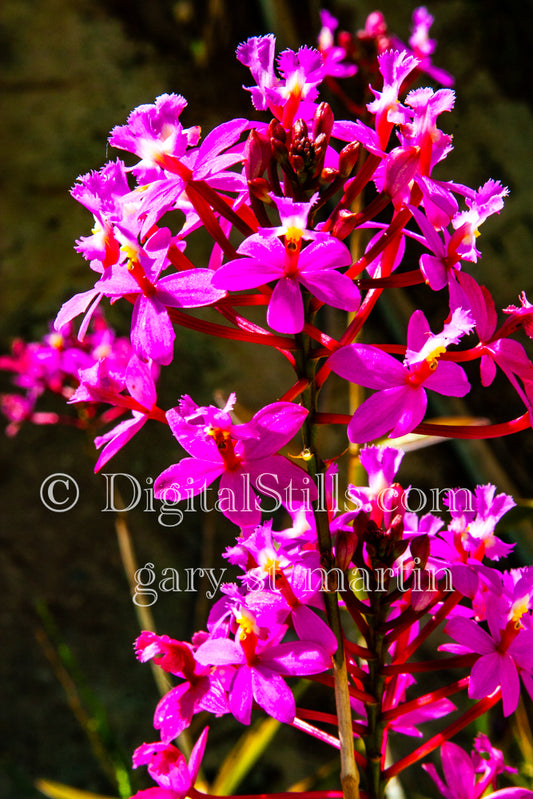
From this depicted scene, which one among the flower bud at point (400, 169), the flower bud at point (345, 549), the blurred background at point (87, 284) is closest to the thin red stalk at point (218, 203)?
the flower bud at point (400, 169)

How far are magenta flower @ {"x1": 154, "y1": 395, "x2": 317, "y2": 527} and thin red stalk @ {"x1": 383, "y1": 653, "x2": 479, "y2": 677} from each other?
178mm

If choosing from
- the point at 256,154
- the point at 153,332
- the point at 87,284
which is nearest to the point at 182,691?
the point at 153,332

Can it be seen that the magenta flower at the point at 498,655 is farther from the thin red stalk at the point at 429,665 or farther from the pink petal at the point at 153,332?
the pink petal at the point at 153,332

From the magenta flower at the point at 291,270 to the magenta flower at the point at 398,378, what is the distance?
3 cm

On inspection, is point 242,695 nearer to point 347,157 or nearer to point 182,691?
point 182,691

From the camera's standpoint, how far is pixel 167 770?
521 mm

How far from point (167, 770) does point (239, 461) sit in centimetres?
27

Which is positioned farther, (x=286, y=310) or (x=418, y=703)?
(x=418, y=703)

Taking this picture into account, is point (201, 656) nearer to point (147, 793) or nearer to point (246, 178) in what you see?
point (147, 793)

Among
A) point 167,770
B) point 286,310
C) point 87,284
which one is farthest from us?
point 87,284

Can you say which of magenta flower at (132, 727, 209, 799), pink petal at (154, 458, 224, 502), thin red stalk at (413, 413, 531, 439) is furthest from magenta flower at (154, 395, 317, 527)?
magenta flower at (132, 727, 209, 799)

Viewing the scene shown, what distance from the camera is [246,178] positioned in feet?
1.56

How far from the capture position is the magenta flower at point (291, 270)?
1.36 feet

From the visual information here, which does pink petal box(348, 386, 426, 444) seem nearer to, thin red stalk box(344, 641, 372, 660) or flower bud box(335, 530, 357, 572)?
flower bud box(335, 530, 357, 572)
